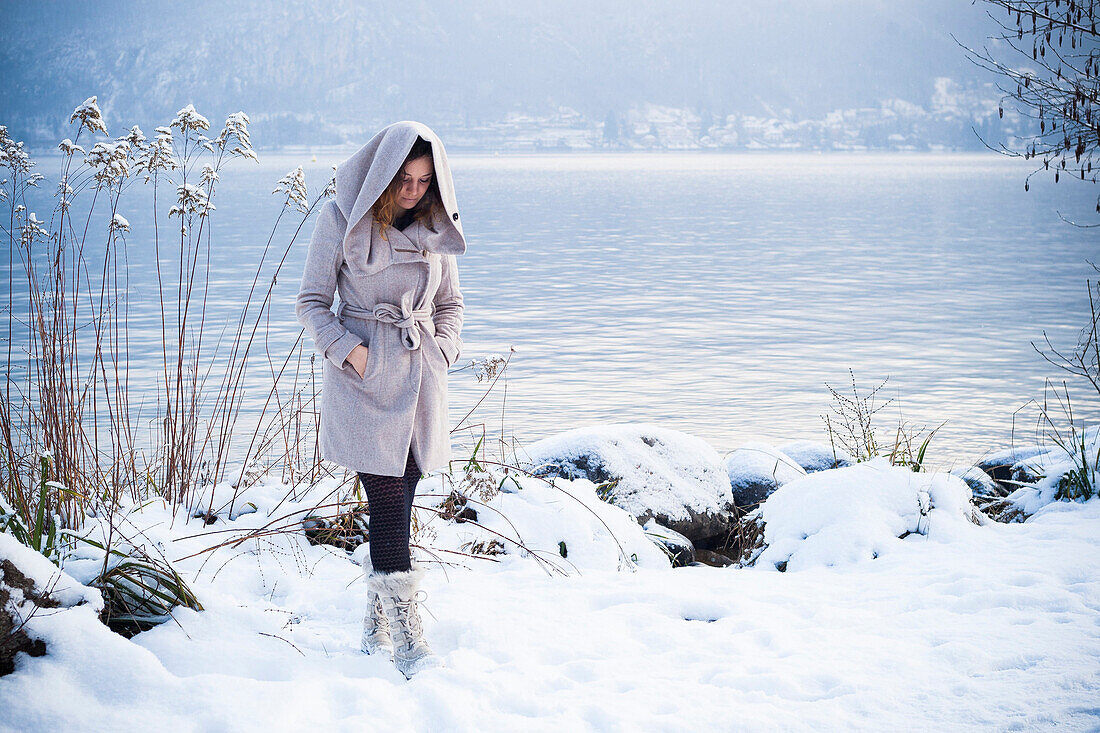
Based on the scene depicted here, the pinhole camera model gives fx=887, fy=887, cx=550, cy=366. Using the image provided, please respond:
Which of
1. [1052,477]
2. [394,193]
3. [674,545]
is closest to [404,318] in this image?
[394,193]

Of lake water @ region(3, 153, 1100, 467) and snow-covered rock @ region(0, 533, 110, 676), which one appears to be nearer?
snow-covered rock @ region(0, 533, 110, 676)

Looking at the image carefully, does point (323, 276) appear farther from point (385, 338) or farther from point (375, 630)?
point (375, 630)

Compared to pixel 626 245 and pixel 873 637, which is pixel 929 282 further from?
Answer: pixel 873 637

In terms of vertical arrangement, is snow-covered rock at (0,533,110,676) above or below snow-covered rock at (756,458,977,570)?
above

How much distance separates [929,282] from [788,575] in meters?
18.5

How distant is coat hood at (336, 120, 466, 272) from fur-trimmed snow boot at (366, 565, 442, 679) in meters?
1.03

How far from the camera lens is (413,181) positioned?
2.93m

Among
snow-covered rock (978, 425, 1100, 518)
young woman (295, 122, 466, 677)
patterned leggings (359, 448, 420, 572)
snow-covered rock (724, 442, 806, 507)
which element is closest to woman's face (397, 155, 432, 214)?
young woman (295, 122, 466, 677)

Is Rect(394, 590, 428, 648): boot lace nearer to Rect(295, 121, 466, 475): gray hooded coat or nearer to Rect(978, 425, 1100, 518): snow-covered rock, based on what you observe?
Result: Rect(295, 121, 466, 475): gray hooded coat

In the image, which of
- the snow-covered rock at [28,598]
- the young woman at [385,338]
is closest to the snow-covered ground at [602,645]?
the snow-covered rock at [28,598]

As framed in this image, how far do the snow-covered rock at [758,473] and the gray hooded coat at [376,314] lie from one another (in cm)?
346

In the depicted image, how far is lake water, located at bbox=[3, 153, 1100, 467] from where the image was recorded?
32.8ft

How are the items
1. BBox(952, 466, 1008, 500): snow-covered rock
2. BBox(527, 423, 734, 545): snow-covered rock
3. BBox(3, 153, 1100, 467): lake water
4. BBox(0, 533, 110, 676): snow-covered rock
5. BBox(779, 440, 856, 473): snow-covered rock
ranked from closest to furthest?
BBox(0, 533, 110, 676): snow-covered rock, BBox(527, 423, 734, 545): snow-covered rock, BBox(952, 466, 1008, 500): snow-covered rock, BBox(779, 440, 856, 473): snow-covered rock, BBox(3, 153, 1100, 467): lake water

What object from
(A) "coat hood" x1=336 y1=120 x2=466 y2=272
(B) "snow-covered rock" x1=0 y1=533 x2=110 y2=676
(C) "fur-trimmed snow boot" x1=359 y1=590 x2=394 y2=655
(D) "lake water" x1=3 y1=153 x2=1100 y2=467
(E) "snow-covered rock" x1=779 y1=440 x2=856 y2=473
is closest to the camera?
(B) "snow-covered rock" x1=0 y1=533 x2=110 y2=676
